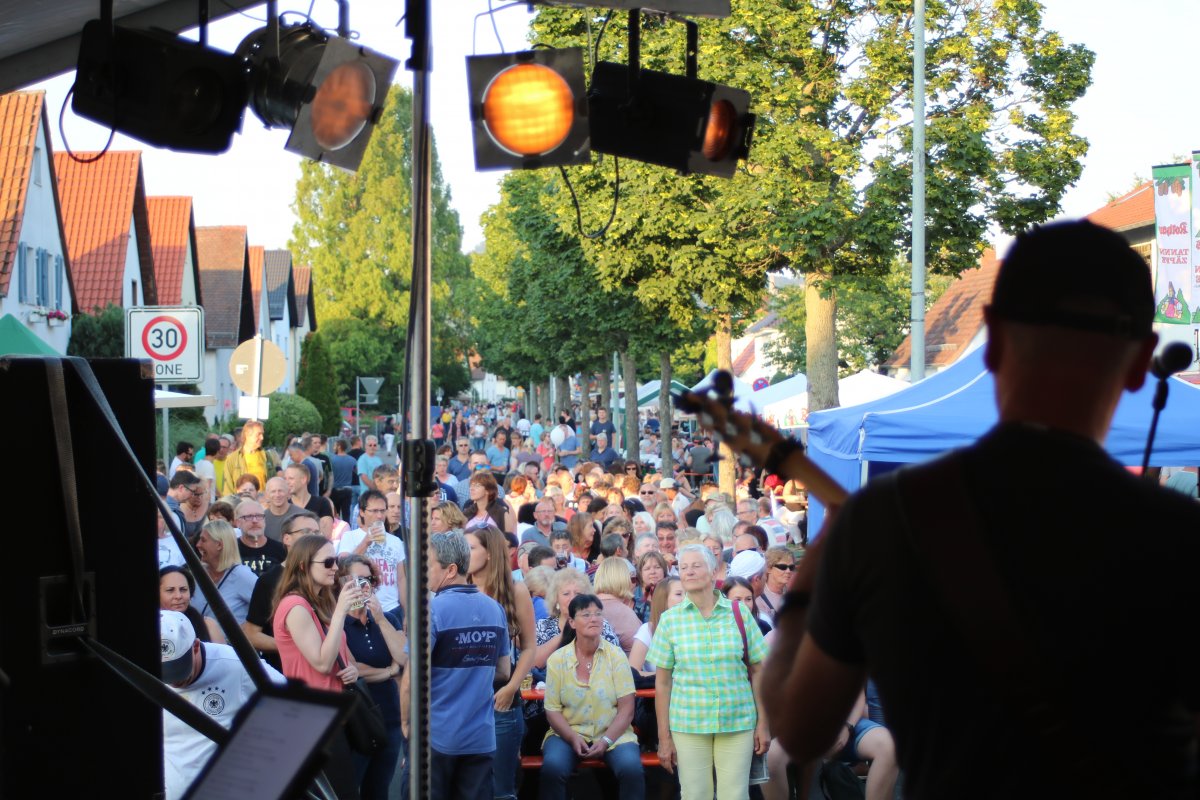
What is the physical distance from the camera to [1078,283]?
2115mm

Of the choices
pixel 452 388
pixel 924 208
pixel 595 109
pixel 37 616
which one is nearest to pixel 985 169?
pixel 924 208

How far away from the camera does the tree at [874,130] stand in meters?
21.2

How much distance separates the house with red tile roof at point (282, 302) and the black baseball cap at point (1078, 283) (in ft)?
223

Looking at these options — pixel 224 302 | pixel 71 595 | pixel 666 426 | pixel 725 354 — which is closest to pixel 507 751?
pixel 71 595

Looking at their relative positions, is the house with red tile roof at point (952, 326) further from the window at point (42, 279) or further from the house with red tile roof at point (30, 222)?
the window at point (42, 279)

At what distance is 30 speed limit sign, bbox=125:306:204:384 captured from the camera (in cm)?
1218

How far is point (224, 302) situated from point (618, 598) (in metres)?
48.0

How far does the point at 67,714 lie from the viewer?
4.05 meters

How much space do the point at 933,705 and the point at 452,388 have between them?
95.1 m

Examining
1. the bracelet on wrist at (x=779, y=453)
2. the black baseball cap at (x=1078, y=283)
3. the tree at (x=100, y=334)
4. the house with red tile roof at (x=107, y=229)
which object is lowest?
the bracelet on wrist at (x=779, y=453)

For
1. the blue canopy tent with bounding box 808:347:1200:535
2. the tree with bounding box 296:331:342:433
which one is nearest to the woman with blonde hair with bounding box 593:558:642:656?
the blue canopy tent with bounding box 808:347:1200:535

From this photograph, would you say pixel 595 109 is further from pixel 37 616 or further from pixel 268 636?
pixel 268 636

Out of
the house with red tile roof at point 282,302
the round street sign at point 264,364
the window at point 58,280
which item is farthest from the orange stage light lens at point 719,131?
the house with red tile roof at point 282,302

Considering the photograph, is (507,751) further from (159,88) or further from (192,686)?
(159,88)
